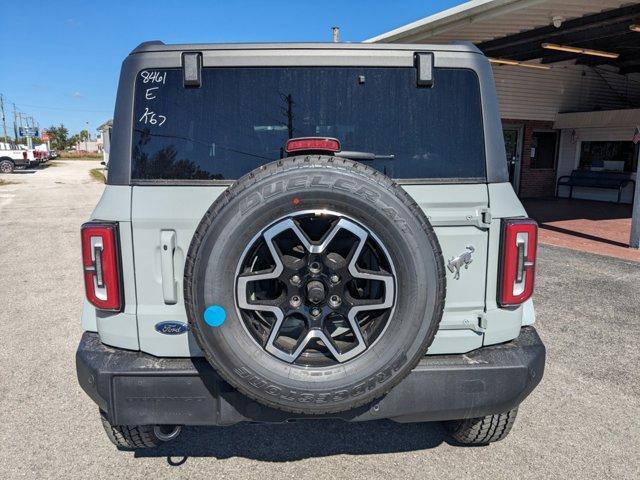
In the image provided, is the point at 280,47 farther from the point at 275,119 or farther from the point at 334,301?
the point at 334,301

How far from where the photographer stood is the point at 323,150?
2104 mm

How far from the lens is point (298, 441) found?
294cm

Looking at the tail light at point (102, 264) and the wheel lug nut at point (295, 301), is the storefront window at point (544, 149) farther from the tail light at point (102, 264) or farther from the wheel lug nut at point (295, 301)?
the tail light at point (102, 264)

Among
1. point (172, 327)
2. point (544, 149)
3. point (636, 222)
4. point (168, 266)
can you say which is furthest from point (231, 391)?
point (544, 149)

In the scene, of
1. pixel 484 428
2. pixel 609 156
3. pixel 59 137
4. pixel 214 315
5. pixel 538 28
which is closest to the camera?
pixel 214 315

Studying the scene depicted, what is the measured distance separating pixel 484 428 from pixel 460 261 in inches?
44.3

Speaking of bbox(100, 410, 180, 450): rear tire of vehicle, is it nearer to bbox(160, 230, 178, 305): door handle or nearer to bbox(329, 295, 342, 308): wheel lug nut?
bbox(160, 230, 178, 305): door handle

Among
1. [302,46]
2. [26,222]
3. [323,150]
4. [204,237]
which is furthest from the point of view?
[26,222]

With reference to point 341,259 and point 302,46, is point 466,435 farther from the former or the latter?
point 302,46

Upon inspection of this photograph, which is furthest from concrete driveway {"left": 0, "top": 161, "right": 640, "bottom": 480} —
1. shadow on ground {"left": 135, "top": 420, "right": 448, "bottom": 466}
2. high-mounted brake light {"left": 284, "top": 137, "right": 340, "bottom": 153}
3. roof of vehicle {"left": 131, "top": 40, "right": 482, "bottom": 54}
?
roof of vehicle {"left": 131, "top": 40, "right": 482, "bottom": 54}

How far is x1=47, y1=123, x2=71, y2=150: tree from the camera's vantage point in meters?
103

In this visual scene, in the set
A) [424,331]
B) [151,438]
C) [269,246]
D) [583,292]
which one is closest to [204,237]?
[269,246]

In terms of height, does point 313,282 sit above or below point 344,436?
above

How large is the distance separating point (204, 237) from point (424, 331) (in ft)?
3.21
